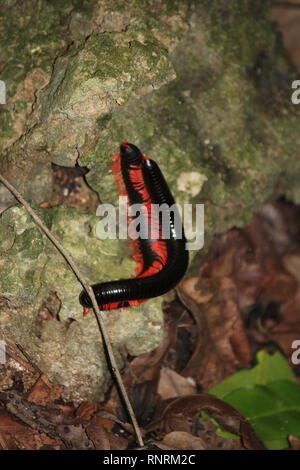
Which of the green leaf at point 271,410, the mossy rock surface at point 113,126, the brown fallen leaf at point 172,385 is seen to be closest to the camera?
the mossy rock surface at point 113,126

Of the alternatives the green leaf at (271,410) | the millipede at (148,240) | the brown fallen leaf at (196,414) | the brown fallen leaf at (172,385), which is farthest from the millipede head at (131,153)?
the green leaf at (271,410)

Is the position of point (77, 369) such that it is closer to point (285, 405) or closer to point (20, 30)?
point (285, 405)

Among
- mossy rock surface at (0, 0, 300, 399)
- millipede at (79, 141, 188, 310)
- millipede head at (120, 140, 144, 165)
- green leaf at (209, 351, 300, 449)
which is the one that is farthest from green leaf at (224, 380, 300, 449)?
millipede head at (120, 140, 144, 165)

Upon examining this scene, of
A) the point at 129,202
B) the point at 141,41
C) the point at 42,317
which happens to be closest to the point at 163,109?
the point at 141,41

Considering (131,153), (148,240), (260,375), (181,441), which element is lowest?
(181,441)

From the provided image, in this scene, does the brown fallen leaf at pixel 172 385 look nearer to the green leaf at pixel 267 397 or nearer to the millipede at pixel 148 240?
the green leaf at pixel 267 397

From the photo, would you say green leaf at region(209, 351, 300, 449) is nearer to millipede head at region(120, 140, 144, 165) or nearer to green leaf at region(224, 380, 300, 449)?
green leaf at region(224, 380, 300, 449)

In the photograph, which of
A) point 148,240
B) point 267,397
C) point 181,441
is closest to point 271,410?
point 267,397

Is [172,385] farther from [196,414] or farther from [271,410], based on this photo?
[271,410]
